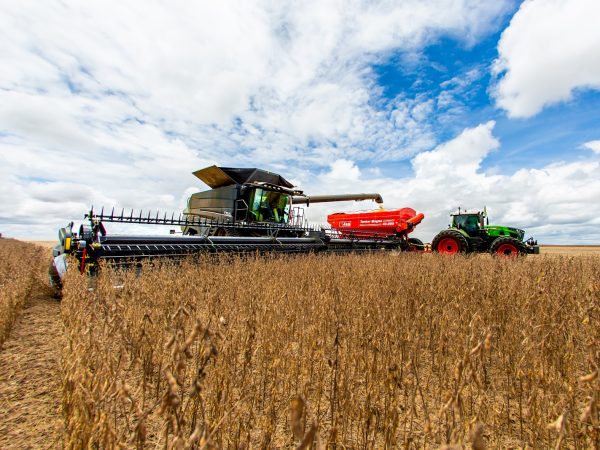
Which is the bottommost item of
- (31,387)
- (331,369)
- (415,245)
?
(31,387)

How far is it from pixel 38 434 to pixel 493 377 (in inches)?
119

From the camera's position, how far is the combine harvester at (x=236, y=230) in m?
5.12

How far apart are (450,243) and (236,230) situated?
29.8 ft

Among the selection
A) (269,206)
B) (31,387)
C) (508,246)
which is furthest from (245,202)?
(508,246)

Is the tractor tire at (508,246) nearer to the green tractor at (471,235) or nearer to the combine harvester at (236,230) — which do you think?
the green tractor at (471,235)

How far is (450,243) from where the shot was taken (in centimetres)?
1302

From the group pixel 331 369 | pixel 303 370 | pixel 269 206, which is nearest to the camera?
pixel 331 369

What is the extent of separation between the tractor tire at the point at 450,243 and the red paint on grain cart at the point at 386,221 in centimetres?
120

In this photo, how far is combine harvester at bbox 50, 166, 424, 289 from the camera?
16.8ft

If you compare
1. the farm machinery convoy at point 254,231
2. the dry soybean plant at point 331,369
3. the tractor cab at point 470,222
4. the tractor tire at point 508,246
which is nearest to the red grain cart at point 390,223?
the farm machinery convoy at point 254,231

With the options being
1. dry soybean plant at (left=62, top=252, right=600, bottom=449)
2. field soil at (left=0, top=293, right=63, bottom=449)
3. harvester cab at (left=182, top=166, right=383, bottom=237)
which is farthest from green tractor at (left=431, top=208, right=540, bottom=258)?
field soil at (left=0, top=293, right=63, bottom=449)

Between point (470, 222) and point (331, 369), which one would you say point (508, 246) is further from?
point (331, 369)

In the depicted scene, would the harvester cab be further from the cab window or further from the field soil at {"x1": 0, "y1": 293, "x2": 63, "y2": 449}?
the field soil at {"x1": 0, "y1": 293, "x2": 63, "y2": 449}

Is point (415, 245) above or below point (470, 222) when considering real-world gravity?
below
